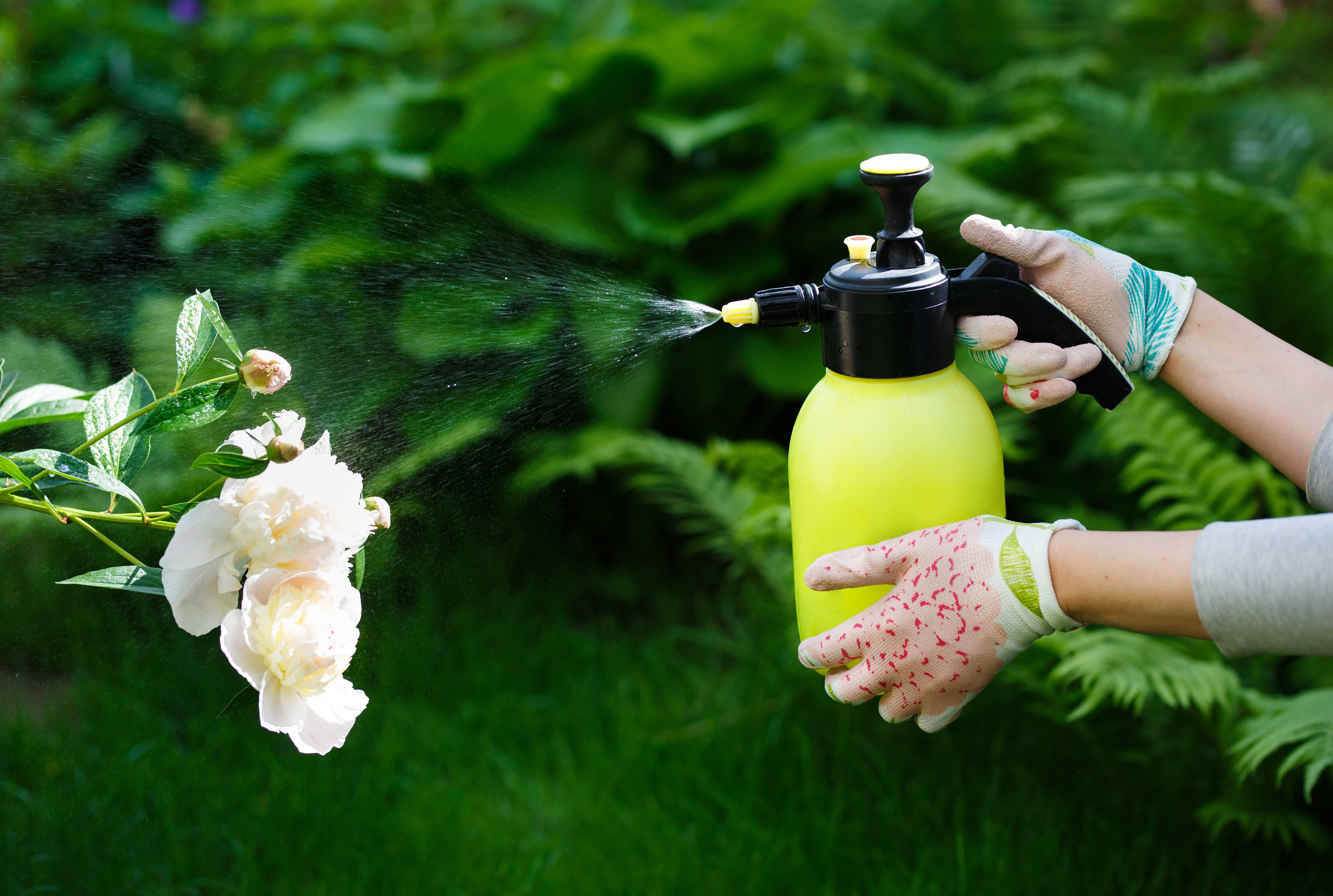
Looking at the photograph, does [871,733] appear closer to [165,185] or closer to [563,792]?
[563,792]

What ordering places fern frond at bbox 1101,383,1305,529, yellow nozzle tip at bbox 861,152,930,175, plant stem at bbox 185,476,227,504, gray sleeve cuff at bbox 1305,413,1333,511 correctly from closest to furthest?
plant stem at bbox 185,476,227,504, yellow nozzle tip at bbox 861,152,930,175, gray sleeve cuff at bbox 1305,413,1333,511, fern frond at bbox 1101,383,1305,529

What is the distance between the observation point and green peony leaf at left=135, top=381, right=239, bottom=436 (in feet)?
3.51

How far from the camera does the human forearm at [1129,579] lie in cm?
111

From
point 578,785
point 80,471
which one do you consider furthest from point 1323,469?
point 578,785

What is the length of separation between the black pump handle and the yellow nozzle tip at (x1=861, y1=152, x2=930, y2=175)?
151 millimetres

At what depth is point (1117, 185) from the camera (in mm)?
2857

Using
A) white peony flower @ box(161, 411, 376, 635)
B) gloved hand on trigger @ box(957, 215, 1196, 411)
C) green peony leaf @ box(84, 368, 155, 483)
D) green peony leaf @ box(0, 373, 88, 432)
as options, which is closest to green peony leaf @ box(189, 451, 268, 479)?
white peony flower @ box(161, 411, 376, 635)

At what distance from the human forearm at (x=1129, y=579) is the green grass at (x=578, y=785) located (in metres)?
1.08

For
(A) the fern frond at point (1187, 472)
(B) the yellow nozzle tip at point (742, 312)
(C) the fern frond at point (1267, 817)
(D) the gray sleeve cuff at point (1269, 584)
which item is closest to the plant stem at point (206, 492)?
(B) the yellow nozzle tip at point (742, 312)

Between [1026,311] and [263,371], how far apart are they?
890mm

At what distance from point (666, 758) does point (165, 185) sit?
6.88 ft

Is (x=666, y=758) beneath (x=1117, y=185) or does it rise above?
beneath

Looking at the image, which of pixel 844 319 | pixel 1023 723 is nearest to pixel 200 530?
pixel 844 319

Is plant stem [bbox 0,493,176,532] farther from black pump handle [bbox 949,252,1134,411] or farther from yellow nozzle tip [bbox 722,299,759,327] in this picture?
black pump handle [bbox 949,252,1134,411]
